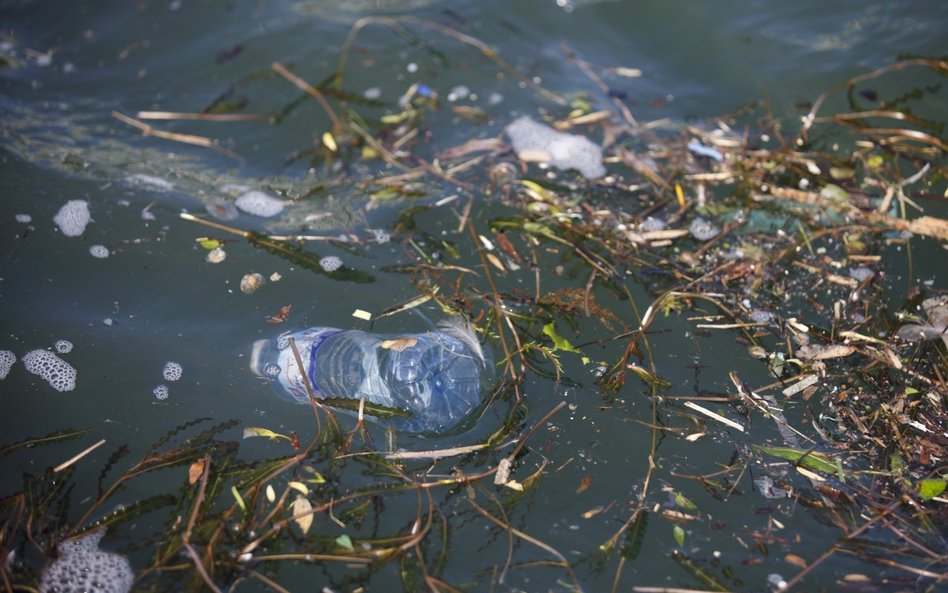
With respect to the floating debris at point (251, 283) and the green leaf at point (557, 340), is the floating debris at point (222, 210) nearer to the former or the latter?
the floating debris at point (251, 283)

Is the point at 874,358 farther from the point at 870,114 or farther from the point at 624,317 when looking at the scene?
the point at 870,114

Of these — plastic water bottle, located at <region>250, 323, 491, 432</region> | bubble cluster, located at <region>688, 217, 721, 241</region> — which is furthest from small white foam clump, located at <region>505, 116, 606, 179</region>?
plastic water bottle, located at <region>250, 323, 491, 432</region>

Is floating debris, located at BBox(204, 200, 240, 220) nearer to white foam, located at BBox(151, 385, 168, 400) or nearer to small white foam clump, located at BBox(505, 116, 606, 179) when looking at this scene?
white foam, located at BBox(151, 385, 168, 400)

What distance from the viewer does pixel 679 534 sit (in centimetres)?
252

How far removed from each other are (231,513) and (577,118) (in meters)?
3.04

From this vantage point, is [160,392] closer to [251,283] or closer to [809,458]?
[251,283]

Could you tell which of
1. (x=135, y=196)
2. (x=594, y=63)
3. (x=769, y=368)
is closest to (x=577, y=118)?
(x=594, y=63)

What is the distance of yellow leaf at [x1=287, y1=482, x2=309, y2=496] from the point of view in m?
2.59

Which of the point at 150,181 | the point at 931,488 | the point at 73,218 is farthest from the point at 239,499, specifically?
the point at 931,488

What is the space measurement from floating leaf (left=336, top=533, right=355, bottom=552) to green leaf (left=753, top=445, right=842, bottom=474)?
62.2 inches

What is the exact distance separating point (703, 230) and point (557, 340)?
1.13m

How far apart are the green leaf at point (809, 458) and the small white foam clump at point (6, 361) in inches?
119

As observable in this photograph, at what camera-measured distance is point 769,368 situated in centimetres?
300

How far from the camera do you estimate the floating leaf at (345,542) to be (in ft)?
8.00
